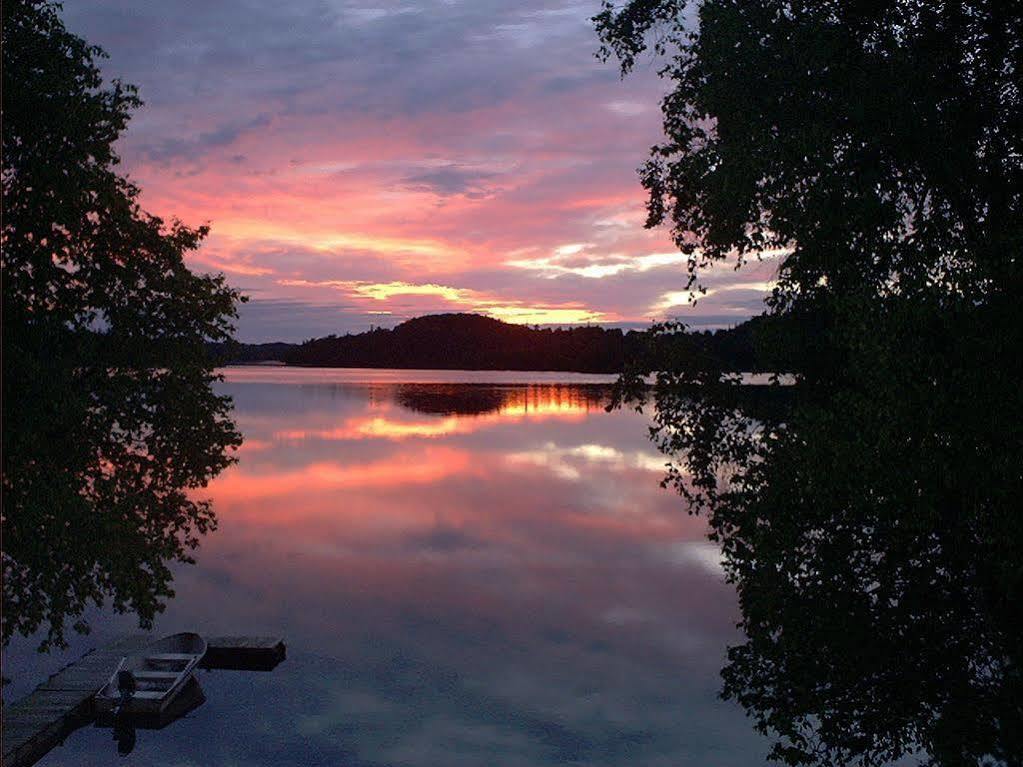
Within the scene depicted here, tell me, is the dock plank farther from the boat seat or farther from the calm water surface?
the boat seat

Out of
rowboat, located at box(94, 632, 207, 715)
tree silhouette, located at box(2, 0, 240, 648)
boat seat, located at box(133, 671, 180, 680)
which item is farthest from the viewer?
boat seat, located at box(133, 671, 180, 680)

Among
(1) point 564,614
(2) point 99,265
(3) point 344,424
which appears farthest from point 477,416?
(2) point 99,265

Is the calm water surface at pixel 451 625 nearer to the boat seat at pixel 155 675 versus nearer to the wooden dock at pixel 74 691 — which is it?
the wooden dock at pixel 74 691

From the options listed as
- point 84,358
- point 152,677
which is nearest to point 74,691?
point 152,677

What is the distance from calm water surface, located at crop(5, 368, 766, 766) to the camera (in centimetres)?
3178

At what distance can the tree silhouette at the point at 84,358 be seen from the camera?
1694cm

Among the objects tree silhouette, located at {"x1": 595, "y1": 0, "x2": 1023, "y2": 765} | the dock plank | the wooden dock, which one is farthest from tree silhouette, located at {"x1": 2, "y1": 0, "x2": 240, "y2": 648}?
the dock plank

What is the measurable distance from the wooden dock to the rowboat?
2.06 ft

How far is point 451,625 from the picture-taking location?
47.1 m

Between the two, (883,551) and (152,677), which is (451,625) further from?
(883,551)

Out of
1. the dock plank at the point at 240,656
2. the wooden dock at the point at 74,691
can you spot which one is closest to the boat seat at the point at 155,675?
the wooden dock at the point at 74,691

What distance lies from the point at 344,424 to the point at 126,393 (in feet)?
446

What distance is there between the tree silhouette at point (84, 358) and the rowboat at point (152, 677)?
10788mm

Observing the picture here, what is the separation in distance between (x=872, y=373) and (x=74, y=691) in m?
27.3
